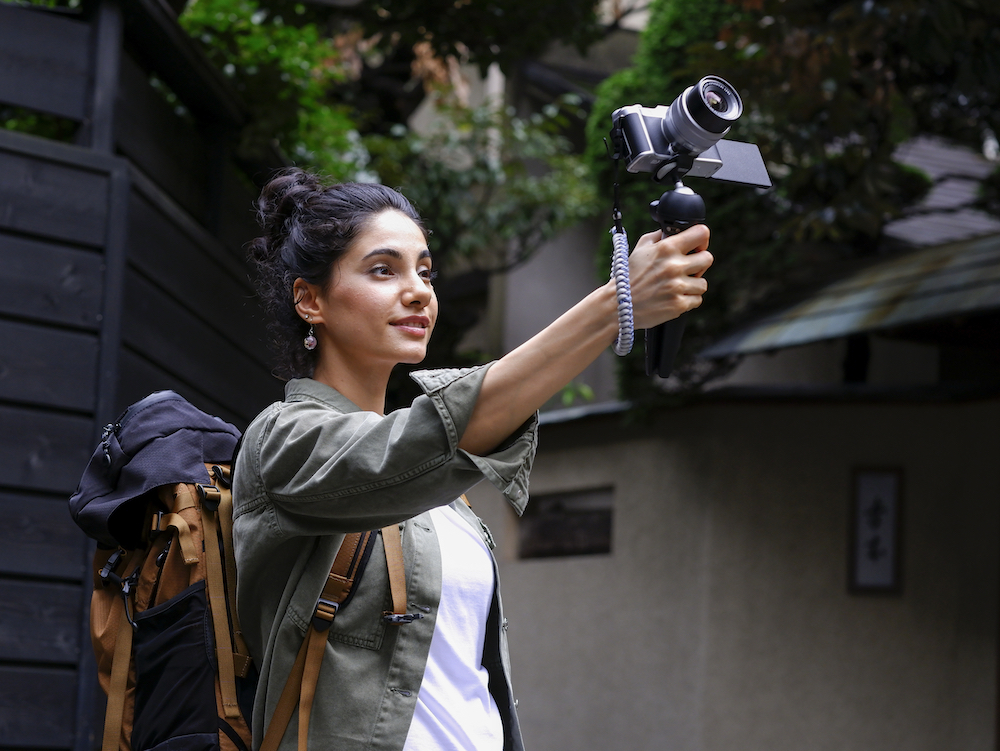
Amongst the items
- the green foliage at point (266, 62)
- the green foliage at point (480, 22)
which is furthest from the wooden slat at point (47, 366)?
the green foliage at point (480, 22)

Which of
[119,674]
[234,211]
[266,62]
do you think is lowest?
[119,674]

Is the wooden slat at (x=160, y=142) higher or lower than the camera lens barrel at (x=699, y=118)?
higher

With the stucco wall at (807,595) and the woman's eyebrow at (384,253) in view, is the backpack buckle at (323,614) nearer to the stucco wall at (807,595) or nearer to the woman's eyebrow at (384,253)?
the woman's eyebrow at (384,253)

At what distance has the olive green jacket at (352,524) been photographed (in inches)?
59.9

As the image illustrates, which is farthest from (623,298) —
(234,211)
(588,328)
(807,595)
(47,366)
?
(807,595)

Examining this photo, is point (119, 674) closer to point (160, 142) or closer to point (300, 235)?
point (300, 235)

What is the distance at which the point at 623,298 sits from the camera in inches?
56.9

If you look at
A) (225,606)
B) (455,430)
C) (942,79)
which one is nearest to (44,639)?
(225,606)

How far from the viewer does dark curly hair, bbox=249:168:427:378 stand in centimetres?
198

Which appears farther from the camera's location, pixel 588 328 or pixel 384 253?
pixel 384 253

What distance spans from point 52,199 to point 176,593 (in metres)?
2.17

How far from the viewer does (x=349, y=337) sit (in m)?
1.96

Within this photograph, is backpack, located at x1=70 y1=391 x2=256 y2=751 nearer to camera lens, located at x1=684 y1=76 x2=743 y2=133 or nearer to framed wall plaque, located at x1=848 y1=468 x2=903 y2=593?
camera lens, located at x1=684 y1=76 x2=743 y2=133

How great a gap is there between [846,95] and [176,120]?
3004 millimetres
